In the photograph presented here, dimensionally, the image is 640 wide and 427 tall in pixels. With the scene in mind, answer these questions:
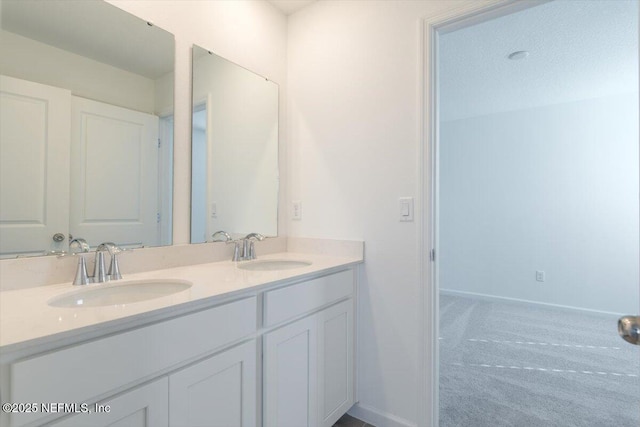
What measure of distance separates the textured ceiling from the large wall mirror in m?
1.68

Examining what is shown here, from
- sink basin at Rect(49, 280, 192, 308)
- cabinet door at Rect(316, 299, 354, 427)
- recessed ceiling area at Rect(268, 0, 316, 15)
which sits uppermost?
recessed ceiling area at Rect(268, 0, 316, 15)

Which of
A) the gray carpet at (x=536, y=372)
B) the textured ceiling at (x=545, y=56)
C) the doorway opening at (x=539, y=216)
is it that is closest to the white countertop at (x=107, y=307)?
the doorway opening at (x=539, y=216)

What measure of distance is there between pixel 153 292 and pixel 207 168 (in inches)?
26.8

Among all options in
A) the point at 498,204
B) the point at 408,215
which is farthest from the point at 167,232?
the point at 498,204

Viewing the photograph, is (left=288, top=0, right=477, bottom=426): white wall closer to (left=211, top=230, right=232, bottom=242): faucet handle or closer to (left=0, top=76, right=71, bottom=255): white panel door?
(left=211, top=230, right=232, bottom=242): faucet handle

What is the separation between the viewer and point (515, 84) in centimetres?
315

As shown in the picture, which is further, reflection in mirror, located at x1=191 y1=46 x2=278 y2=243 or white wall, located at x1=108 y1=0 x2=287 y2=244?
reflection in mirror, located at x1=191 y1=46 x2=278 y2=243

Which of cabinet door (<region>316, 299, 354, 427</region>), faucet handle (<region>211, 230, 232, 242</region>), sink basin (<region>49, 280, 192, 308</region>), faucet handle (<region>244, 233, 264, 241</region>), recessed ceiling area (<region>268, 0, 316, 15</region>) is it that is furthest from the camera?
recessed ceiling area (<region>268, 0, 316, 15</region>)

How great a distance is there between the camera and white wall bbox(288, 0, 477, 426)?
160 centimetres

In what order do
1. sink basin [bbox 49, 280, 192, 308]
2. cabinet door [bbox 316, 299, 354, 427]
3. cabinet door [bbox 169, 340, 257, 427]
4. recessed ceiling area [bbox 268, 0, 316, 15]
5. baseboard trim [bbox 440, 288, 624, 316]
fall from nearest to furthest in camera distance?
cabinet door [bbox 169, 340, 257, 427]
sink basin [bbox 49, 280, 192, 308]
cabinet door [bbox 316, 299, 354, 427]
recessed ceiling area [bbox 268, 0, 316, 15]
baseboard trim [bbox 440, 288, 624, 316]

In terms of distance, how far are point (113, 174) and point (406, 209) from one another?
1319 millimetres

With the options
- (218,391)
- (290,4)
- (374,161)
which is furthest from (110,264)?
(290,4)

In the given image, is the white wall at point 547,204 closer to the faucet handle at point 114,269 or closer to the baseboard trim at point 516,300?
the baseboard trim at point 516,300

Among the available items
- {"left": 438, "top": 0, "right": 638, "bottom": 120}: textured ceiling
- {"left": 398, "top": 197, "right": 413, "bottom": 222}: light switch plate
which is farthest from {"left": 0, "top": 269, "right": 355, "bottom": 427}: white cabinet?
{"left": 438, "top": 0, "right": 638, "bottom": 120}: textured ceiling
